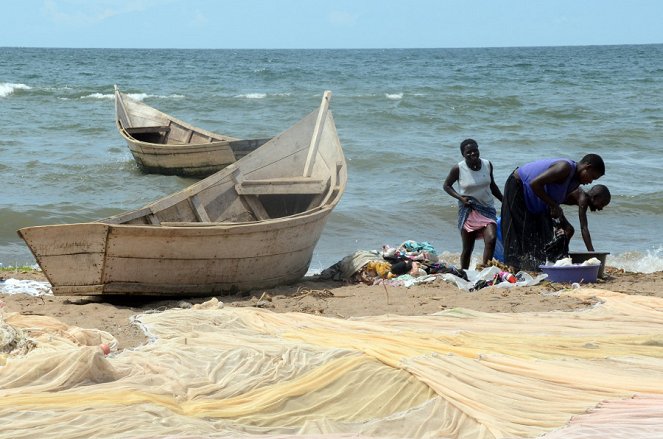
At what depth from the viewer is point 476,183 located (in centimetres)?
832

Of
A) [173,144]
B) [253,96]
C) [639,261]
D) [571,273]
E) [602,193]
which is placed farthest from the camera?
[253,96]

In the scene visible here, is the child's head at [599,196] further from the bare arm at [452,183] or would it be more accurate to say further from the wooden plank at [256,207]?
the wooden plank at [256,207]

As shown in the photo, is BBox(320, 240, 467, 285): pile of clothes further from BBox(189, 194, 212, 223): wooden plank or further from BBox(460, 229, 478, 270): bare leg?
BBox(189, 194, 212, 223): wooden plank

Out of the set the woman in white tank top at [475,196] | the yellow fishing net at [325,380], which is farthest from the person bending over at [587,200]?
the yellow fishing net at [325,380]

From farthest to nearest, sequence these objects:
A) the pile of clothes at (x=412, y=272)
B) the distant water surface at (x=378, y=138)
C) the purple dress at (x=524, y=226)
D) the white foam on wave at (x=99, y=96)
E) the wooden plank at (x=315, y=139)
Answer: the white foam on wave at (x=99, y=96) < the distant water surface at (x=378, y=138) < the wooden plank at (x=315, y=139) < the purple dress at (x=524, y=226) < the pile of clothes at (x=412, y=272)

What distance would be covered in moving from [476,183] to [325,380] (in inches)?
159

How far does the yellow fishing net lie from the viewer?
13.6 ft

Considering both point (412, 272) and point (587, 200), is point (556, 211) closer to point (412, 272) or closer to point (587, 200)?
point (587, 200)

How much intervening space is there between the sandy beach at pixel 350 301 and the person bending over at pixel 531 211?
0.64 metres

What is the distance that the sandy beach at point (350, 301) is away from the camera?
22.0 ft

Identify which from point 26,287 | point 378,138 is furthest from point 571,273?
point 378,138

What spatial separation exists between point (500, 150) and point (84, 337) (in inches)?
570

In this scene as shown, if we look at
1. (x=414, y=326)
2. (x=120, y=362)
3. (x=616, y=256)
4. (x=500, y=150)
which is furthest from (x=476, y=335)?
(x=500, y=150)

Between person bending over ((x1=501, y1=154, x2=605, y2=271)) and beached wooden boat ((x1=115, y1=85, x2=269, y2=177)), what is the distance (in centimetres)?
701
